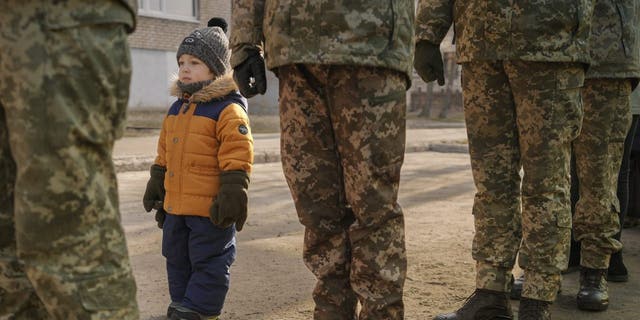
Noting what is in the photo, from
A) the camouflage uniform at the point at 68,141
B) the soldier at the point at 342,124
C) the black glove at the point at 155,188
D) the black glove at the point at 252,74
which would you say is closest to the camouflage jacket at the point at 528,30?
the soldier at the point at 342,124

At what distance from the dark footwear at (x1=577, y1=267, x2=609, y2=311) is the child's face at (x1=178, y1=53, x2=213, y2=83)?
209cm

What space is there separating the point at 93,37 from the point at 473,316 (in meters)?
2.26

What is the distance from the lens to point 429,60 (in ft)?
11.2

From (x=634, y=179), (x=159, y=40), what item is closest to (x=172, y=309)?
(x=634, y=179)

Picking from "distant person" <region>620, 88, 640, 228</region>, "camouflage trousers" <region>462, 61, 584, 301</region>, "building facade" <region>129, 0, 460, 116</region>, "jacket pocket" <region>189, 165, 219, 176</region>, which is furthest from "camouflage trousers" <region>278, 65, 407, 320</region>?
"building facade" <region>129, 0, 460, 116</region>

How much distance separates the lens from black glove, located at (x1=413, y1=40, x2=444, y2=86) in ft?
11.1

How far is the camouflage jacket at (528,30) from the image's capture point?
317 centimetres

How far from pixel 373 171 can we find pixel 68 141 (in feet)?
3.88

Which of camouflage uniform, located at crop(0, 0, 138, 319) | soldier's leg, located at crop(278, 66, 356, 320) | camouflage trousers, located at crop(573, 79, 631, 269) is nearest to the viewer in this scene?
camouflage uniform, located at crop(0, 0, 138, 319)

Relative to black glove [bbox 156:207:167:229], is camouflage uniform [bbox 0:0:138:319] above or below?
above

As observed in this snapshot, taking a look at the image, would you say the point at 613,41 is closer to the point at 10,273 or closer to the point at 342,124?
the point at 342,124

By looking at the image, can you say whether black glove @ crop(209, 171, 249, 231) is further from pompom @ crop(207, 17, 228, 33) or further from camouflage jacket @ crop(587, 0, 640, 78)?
camouflage jacket @ crop(587, 0, 640, 78)

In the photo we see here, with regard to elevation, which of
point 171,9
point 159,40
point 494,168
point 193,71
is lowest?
point 494,168

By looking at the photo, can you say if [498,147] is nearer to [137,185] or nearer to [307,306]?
[307,306]
